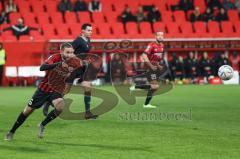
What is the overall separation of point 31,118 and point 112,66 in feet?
43.6

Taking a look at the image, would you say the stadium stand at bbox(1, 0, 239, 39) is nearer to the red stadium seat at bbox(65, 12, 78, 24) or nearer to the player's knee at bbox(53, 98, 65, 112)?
the red stadium seat at bbox(65, 12, 78, 24)

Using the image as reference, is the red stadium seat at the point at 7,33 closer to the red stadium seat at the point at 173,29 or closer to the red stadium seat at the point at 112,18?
the red stadium seat at the point at 112,18

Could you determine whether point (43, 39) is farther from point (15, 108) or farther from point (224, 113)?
point (224, 113)

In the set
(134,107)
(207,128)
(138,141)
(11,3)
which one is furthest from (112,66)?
(138,141)

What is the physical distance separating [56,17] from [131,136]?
62.6ft

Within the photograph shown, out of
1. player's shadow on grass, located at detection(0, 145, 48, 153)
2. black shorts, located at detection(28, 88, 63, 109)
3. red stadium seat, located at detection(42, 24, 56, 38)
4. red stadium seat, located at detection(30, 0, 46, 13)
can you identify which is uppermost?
black shorts, located at detection(28, 88, 63, 109)

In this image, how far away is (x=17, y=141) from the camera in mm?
10852

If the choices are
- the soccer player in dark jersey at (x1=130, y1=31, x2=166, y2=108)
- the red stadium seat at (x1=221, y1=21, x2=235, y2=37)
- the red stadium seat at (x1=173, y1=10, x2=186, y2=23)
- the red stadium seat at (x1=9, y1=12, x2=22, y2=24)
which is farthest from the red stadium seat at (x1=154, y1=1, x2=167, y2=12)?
the soccer player in dark jersey at (x1=130, y1=31, x2=166, y2=108)

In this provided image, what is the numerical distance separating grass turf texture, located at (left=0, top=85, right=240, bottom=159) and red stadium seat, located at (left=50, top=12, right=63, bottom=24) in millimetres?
12580

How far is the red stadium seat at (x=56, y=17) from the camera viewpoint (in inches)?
1169

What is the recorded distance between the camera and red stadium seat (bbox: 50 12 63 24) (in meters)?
29.7

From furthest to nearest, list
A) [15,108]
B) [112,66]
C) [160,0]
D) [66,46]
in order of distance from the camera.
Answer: [160,0] < [112,66] < [15,108] < [66,46]

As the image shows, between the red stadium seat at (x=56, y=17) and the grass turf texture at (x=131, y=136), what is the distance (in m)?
12.6

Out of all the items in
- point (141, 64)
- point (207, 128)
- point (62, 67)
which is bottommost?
point (141, 64)
